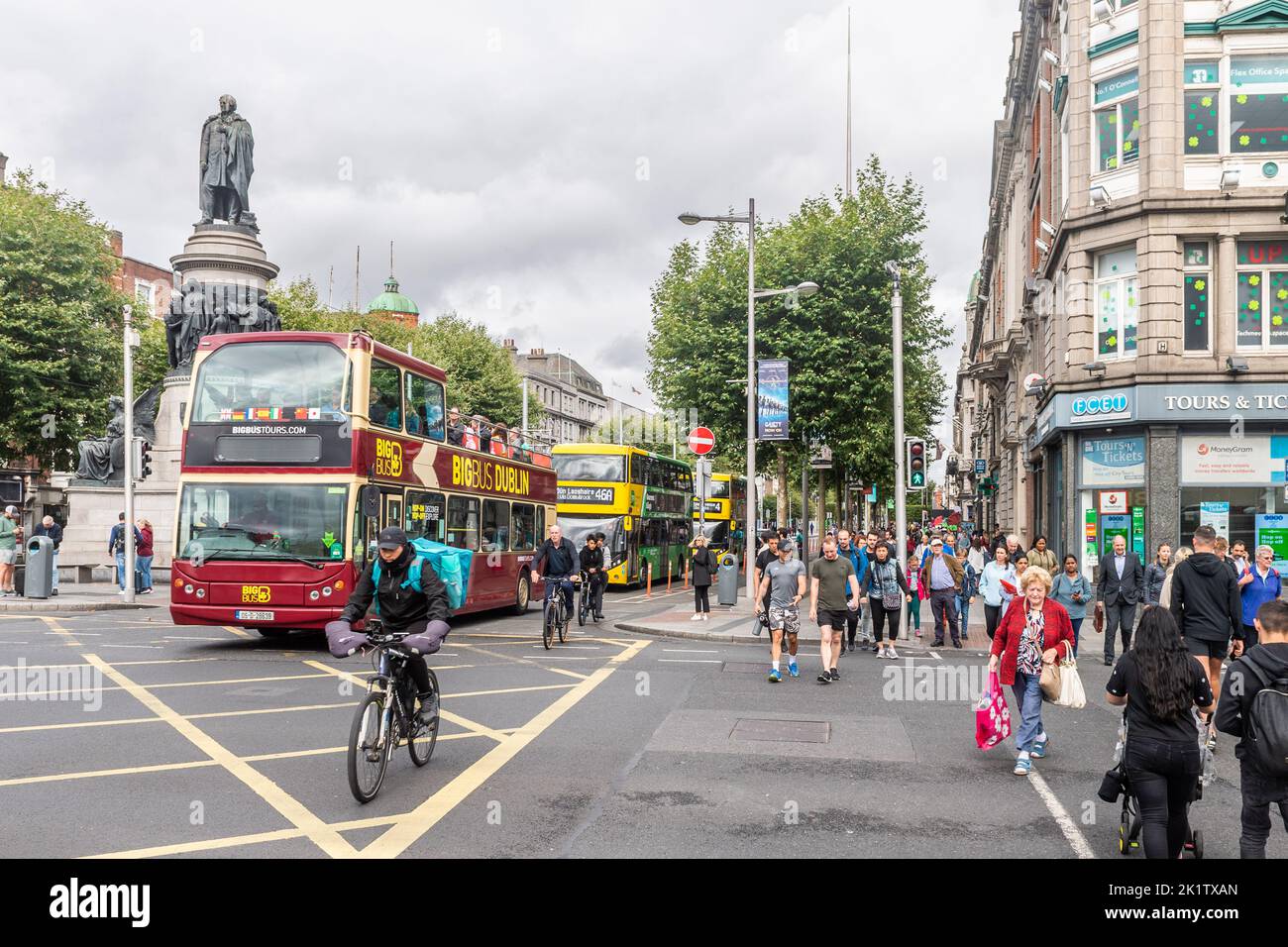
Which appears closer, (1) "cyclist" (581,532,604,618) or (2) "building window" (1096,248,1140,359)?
(1) "cyclist" (581,532,604,618)

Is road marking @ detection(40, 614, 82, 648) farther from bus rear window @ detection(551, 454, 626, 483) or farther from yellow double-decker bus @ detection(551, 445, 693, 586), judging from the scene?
bus rear window @ detection(551, 454, 626, 483)

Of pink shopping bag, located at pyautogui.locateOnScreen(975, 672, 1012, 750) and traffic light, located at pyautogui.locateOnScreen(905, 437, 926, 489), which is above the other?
traffic light, located at pyautogui.locateOnScreen(905, 437, 926, 489)

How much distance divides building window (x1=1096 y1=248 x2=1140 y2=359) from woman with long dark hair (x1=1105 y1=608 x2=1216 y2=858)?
746 inches

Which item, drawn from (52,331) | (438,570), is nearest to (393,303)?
(52,331)

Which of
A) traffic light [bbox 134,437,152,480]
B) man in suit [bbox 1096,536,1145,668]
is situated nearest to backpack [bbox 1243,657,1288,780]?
man in suit [bbox 1096,536,1145,668]

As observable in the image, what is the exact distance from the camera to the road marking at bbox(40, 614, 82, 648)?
15231 millimetres

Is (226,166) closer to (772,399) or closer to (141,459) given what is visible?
(141,459)

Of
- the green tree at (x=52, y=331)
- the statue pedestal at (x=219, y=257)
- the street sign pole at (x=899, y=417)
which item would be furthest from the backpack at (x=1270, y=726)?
the green tree at (x=52, y=331)

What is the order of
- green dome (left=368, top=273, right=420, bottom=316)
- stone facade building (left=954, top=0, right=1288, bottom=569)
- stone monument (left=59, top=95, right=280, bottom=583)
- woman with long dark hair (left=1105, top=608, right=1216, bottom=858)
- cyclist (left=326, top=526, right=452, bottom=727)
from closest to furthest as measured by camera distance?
woman with long dark hair (left=1105, top=608, right=1216, bottom=858) < cyclist (left=326, top=526, right=452, bottom=727) < stone facade building (left=954, top=0, right=1288, bottom=569) < stone monument (left=59, top=95, right=280, bottom=583) < green dome (left=368, top=273, right=420, bottom=316)

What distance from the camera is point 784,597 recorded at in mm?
12828

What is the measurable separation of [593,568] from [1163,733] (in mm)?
14532
